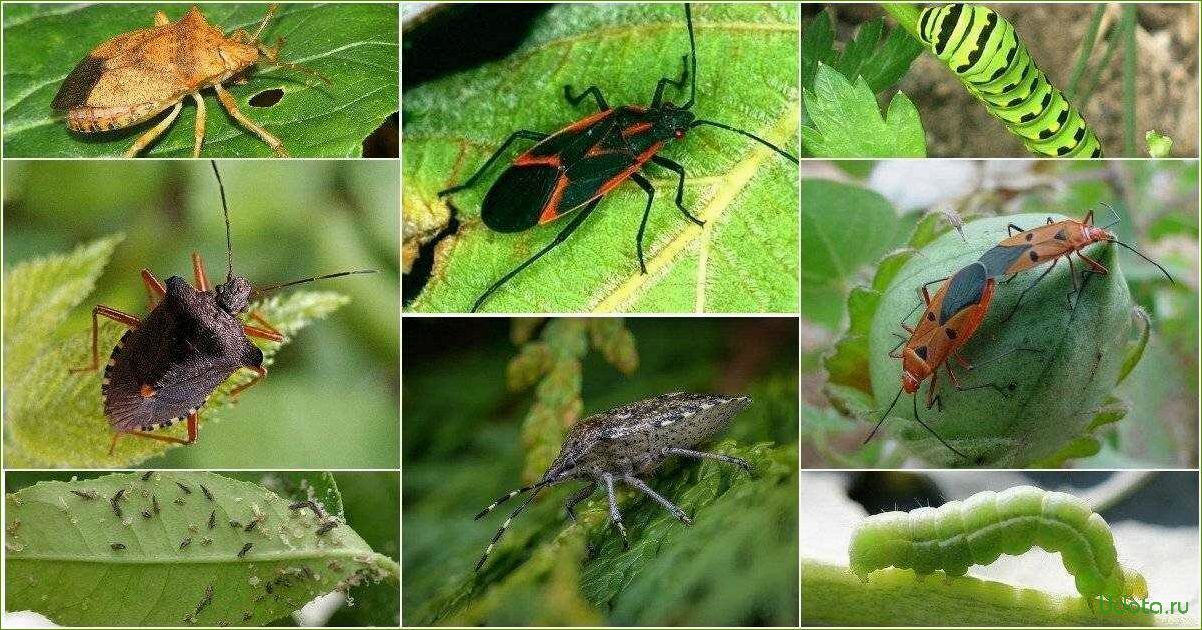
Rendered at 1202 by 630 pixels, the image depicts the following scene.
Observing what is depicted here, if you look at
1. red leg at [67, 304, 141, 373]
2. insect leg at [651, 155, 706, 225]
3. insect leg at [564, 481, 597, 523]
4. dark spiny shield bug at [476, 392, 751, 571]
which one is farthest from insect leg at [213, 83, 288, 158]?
insect leg at [564, 481, 597, 523]

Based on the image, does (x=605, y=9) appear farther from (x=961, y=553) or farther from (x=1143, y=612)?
(x=1143, y=612)

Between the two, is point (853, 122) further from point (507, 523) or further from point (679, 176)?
point (507, 523)

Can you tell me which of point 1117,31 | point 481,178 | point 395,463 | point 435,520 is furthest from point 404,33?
point 1117,31

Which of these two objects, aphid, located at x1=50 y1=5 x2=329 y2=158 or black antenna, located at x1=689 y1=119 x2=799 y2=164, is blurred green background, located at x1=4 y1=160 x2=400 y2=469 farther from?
black antenna, located at x1=689 y1=119 x2=799 y2=164

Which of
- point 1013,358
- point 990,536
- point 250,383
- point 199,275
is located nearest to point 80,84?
point 199,275

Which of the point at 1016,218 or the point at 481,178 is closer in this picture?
the point at 1016,218

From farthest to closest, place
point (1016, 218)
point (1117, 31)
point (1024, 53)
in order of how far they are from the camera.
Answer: point (1117, 31) < point (1024, 53) < point (1016, 218)
